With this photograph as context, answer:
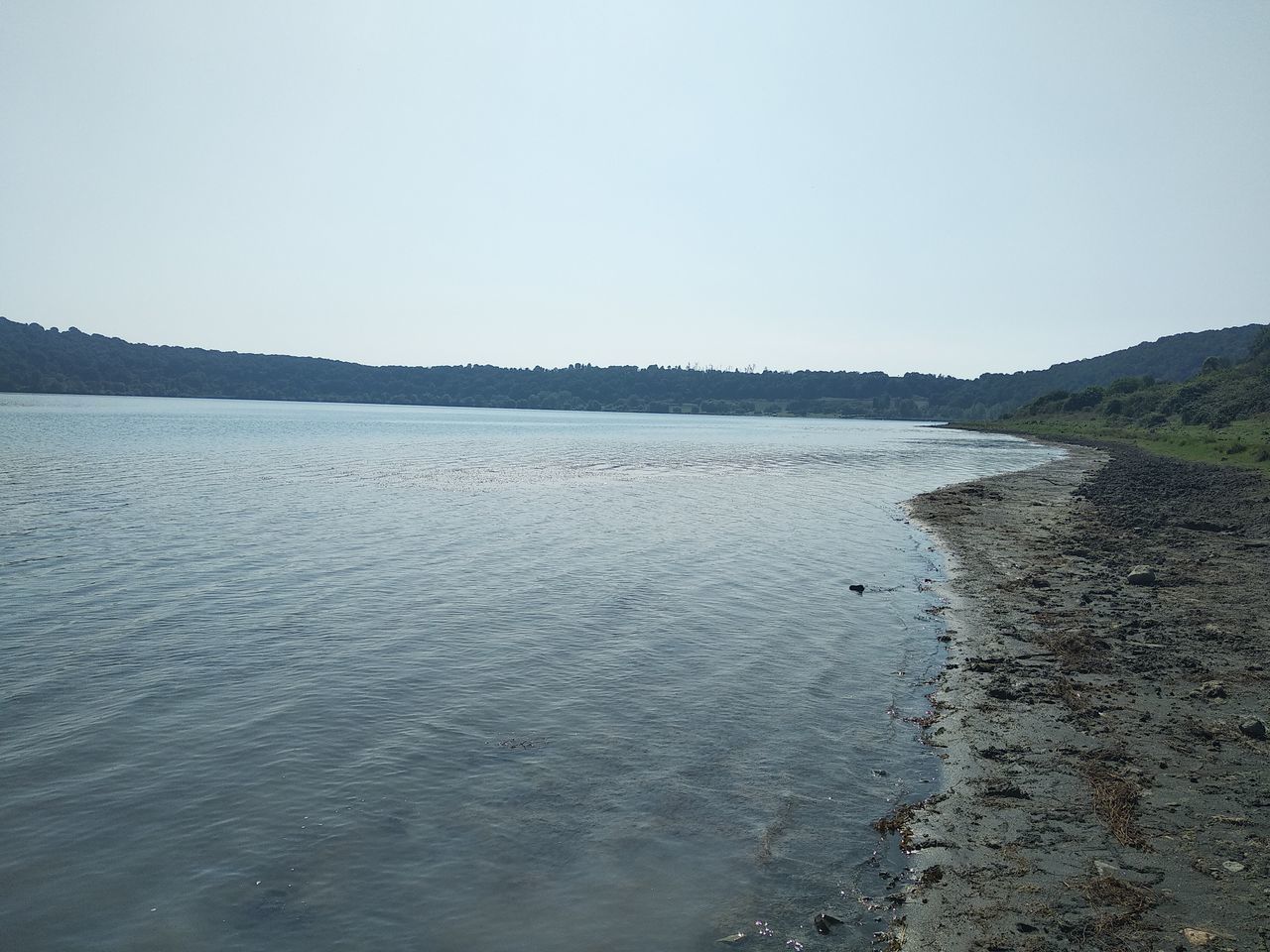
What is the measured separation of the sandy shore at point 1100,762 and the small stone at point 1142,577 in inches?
14.8

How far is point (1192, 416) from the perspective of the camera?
127 meters

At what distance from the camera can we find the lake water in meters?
8.97

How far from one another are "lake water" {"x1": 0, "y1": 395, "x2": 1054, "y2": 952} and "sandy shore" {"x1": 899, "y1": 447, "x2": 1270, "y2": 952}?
0.98m

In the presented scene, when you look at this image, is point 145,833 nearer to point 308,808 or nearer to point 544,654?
point 308,808

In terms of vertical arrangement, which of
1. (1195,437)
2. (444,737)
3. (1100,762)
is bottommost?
(444,737)

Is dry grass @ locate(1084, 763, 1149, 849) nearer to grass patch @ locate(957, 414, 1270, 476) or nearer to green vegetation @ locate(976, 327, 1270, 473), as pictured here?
grass patch @ locate(957, 414, 1270, 476)

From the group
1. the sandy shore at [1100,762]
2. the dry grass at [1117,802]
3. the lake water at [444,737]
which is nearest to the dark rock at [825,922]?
the lake water at [444,737]

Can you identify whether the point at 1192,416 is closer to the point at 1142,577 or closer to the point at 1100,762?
the point at 1142,577

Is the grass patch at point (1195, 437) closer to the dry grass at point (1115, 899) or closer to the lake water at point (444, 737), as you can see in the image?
the lake water at point (444, 737)

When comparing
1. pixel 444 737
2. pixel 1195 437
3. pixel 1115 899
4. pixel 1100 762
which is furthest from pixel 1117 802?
pixel 1195 437

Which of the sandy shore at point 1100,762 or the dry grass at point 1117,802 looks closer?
the sandy shore at point 1100,762

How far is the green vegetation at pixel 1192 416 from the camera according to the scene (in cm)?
7575

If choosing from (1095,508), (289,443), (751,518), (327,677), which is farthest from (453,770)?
(289,443)

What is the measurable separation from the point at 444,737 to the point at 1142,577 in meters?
22.3
